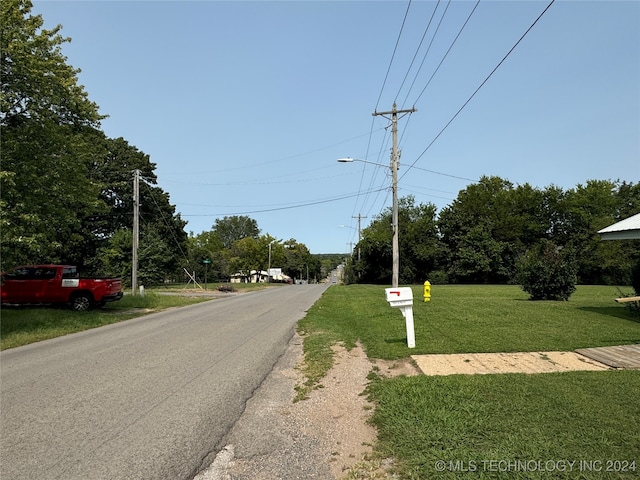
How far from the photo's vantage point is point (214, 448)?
13.2 feet

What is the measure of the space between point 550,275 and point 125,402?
54.8ft

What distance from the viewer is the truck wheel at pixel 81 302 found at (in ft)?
55.2

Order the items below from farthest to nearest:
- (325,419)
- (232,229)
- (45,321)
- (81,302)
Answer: (232,229) < (81,302) < (45,321) < (325,419)

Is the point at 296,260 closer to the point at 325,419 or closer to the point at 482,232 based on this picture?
the point at 482,232

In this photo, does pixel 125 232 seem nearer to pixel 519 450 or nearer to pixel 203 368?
pixel 203 368

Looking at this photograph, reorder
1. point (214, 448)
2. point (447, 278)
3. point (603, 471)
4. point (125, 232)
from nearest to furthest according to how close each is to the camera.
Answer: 1. point (603, 471)
2. point (214, 448)
3. point (125, 232)
4. point (447, 278)

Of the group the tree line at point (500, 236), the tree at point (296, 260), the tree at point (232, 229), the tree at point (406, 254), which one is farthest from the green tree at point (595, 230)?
the tree at point (232, 229)

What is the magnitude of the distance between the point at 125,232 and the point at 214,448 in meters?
41.0

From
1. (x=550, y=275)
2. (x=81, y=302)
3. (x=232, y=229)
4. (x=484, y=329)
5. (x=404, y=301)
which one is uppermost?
(x=232, y=229)

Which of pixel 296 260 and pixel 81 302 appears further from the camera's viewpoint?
pixel 296 260

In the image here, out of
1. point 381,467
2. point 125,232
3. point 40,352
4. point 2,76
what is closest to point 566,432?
point 381,467

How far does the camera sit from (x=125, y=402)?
5.45m

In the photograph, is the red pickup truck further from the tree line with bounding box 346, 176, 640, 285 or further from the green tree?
the green tree

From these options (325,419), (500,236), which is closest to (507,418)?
(325,419)
